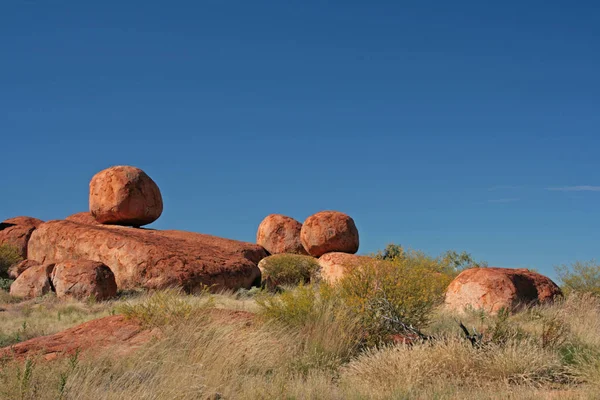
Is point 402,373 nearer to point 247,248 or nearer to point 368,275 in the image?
point 368,275

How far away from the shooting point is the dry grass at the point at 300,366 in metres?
7.19

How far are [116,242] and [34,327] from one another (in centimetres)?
853

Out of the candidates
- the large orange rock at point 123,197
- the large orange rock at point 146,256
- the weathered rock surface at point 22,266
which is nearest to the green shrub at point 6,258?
the weathered rock surface at point 22,266

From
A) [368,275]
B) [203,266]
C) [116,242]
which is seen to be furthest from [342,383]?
[116,242]

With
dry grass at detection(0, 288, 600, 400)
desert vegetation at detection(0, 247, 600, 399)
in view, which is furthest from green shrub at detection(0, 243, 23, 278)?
dry grass at detection(0, 288, 600, 400)

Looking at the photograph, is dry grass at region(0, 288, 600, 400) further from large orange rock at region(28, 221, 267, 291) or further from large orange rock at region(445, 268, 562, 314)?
large orange rock at region(28, 221, 267, 291)

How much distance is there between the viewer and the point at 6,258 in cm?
2759

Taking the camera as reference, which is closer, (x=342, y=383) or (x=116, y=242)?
(x=342, y=383)

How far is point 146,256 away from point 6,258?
32.4 ft

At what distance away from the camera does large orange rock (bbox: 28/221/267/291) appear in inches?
837

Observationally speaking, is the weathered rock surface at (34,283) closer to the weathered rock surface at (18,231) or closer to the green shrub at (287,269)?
the green shrub at (287,269)

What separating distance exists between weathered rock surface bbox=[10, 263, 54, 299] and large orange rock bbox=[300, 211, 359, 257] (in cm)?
1229

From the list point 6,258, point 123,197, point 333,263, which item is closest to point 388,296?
point 333,263

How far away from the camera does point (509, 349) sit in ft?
29.9
